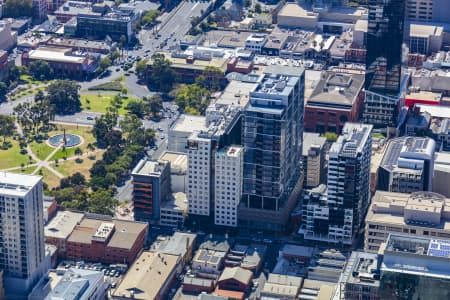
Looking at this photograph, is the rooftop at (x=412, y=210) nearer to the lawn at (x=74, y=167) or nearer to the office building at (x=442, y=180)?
the office building at (x=442, y=180)

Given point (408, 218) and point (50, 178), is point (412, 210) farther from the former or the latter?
point (50, 178)

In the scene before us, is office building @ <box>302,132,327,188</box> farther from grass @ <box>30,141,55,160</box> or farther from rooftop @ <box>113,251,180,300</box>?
grass @ <box>30,141,55,160</box>

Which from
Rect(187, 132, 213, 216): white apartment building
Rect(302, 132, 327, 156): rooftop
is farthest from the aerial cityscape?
Rect(302, 132, 327, 156): rooftop

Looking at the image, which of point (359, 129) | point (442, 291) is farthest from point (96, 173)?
point (442, 291)

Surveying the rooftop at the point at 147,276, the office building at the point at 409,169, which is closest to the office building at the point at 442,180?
the office building at the point at 409,169

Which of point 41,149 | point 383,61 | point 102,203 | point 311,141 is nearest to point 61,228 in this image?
point 102,203
